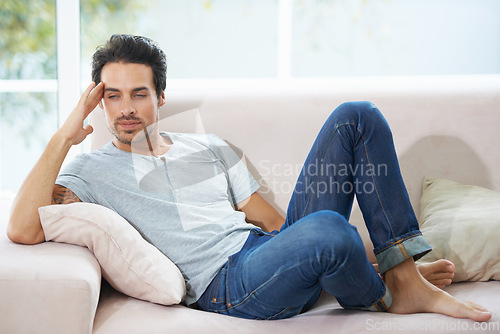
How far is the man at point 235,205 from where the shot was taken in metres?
1.18

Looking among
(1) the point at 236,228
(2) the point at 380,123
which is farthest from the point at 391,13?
(1) the point at 236,228

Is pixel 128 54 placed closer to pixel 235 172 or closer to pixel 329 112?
pixel 235 172

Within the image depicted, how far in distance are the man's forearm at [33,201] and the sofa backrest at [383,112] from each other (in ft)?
1.38

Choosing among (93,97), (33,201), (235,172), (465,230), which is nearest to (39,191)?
(33,201)

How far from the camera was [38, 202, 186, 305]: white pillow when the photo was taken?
4.19 ft

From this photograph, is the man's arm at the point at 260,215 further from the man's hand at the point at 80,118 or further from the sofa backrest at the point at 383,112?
the man's hand at the point at 80,118

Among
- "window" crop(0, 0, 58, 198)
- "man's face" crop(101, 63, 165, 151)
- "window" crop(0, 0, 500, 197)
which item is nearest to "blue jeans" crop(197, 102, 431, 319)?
"man's face" crop(101, 63, 165, 151)

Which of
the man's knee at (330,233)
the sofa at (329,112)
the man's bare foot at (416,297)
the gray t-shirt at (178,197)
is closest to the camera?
the man's knee at (330,233)

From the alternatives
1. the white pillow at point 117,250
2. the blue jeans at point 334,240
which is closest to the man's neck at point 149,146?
the white pillow at point 117,250

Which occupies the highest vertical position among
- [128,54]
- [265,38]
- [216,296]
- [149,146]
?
[265,38]

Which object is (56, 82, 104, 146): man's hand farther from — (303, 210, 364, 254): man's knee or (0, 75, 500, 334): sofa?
A: (303, 210, 364, 254): man's knee

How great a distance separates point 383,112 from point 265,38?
1.16m

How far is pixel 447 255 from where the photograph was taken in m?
1.53

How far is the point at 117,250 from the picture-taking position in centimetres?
129
